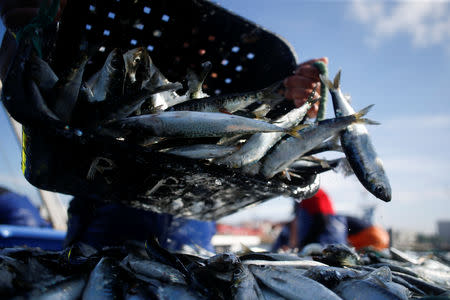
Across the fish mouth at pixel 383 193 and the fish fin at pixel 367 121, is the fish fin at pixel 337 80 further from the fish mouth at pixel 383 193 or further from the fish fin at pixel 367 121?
the fish mouth at pixel 383 193

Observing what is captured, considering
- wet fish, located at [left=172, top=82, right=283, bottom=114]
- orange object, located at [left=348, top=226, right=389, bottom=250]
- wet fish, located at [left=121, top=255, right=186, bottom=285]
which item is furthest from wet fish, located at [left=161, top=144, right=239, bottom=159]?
orange object, located at [left=348, top=226, right=389, bottom=250]

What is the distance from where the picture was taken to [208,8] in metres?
Result: 2.26

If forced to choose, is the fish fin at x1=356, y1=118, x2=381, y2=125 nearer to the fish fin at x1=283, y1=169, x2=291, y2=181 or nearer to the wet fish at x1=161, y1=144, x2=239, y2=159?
the fish fin at x1=283, y1=169, x2=291, y2=181

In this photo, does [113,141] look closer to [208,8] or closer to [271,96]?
[271,96]

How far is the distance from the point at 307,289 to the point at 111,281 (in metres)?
0.91

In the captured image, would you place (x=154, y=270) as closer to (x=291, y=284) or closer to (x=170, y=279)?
(x=170, y=279)

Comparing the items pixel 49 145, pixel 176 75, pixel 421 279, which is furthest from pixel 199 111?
pixel 421 279

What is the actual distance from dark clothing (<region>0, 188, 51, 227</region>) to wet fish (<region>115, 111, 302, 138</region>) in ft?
13.4

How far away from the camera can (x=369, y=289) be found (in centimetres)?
130

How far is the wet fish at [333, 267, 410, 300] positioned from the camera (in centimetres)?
127

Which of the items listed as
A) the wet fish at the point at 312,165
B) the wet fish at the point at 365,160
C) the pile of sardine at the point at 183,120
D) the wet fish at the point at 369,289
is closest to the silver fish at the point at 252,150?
the pile of sardine at the point at 183,120

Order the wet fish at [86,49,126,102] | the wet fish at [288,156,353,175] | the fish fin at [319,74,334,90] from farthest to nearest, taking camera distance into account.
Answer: the fish fin at [319,74,334,90], the wet fish at [288,156,353,175], the wet fish at [86,49,126,102]

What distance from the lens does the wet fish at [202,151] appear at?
1.46m

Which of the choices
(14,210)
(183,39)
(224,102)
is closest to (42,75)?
(224,102)
